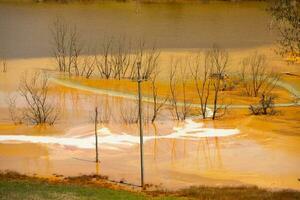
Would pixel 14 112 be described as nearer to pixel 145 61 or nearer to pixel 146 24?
pixel 145 61

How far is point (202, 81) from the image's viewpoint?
104 feet

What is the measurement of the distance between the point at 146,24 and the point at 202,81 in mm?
17189

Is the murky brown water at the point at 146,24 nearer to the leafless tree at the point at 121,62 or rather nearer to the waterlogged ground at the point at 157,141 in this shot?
the waterlogged ground at the point at 157,141

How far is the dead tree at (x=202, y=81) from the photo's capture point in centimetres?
2642

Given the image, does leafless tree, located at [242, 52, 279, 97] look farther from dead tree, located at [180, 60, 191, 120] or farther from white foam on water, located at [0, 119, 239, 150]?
white foam on water, located at [0, 119, 239, 150]

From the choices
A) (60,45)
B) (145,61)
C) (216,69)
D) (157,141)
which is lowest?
(157,141)

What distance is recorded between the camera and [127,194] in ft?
52.1

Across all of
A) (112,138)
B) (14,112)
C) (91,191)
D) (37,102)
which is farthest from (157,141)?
(91,191)

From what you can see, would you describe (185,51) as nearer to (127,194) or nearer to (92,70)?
(92,70)

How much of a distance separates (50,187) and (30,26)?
32.3 meters

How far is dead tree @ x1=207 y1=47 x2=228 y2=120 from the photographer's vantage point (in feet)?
93.4

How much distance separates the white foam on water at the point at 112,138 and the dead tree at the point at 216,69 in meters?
1.86

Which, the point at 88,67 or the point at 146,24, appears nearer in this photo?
the point at 88,67

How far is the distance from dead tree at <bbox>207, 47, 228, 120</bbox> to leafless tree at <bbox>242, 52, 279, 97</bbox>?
119 centimetres
